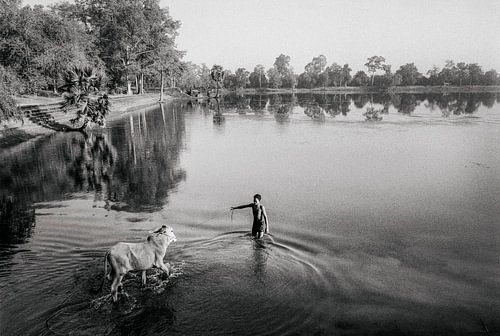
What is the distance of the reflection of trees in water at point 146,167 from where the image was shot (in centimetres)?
1800

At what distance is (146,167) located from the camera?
2416 cm

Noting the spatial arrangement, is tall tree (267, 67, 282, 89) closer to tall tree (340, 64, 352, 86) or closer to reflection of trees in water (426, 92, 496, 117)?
tall tree (340, 64, 352, 86)

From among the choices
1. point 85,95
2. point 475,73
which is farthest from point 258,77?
point 85,95

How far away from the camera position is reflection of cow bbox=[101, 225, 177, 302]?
29.2ft

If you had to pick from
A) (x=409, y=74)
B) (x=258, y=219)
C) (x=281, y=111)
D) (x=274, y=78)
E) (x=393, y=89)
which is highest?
(x=409, y=74)

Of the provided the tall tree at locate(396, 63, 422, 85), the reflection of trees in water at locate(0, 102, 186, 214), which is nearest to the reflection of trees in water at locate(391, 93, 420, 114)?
the reflection of trees in water at locate(0, 102, 186, 214)

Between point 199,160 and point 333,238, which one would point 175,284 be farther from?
point 199,160

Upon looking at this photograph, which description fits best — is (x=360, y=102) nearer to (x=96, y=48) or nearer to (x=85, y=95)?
(x=96, y=48)

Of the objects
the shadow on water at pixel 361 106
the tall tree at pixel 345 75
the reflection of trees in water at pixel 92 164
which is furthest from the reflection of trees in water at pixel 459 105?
the tall tree at pixel 345 75

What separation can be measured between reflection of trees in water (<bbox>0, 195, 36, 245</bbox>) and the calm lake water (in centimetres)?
10

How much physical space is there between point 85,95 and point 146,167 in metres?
18.5

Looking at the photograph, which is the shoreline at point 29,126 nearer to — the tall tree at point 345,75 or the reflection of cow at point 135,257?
the reflection of cow at point 135,257

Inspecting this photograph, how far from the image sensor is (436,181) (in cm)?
2105

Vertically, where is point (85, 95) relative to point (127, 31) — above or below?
below
